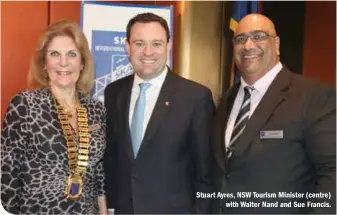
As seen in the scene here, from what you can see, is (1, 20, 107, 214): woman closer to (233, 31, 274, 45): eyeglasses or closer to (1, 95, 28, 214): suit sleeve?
(1, 95, 28, 214): suit sleeve

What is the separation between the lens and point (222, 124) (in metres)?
1.84

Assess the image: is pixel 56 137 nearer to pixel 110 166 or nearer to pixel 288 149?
pixel 110 166

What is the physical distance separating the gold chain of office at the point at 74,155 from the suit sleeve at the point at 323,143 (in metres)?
0.82

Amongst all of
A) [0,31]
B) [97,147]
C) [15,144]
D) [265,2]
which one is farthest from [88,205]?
[265,2]

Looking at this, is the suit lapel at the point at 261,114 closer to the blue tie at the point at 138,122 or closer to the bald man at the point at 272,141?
the bald man at the point at 272,141

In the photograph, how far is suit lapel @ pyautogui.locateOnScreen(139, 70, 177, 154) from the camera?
5.91 ft

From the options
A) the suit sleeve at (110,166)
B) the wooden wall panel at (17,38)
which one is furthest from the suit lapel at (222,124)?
the wooden wall panel at (17,38)

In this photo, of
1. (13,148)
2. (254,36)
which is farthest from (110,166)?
(254,36)

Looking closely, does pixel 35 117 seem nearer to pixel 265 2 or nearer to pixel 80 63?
pixel 80 63

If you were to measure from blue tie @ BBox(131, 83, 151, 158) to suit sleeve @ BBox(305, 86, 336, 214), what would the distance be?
64 cm

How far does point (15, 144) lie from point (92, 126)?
0.30 m

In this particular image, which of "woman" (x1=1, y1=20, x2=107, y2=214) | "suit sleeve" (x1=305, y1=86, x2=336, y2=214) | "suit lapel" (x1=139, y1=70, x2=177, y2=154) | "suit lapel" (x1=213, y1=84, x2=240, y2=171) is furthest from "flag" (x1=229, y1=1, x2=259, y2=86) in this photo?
"woman" (x1=1, y1=20, x2=107, y2=214)

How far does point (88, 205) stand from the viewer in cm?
176

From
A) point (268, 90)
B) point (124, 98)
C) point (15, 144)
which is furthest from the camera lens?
point (124, 98)
